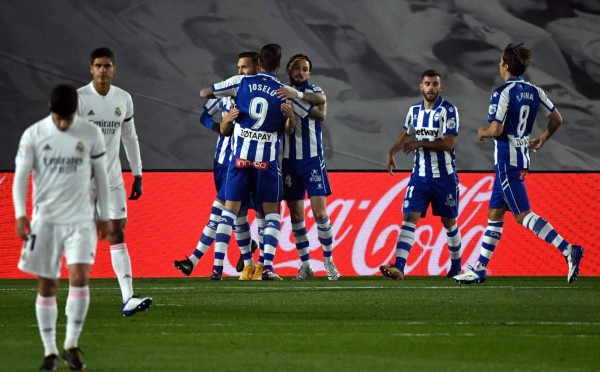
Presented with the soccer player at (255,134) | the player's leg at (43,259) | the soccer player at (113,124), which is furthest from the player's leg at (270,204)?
the player's leg at (43,259)

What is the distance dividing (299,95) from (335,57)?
8.37 meters

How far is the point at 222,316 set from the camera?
9.00m

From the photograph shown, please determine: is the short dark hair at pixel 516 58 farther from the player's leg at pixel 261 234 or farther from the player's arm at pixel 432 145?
the player's leg at pixel 261 234

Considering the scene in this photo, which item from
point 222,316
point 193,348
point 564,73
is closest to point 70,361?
point 193,348

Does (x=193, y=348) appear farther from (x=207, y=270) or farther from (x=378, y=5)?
(x=378, y=5)

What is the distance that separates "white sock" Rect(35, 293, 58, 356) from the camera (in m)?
6.43

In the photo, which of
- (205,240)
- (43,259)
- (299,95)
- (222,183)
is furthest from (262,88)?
(43,259)

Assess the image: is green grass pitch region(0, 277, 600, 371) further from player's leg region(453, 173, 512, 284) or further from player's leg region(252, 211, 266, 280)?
player's leg region(252, 211, 266, 280)

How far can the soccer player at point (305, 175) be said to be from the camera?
12953mm

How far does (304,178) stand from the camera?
1307 cm

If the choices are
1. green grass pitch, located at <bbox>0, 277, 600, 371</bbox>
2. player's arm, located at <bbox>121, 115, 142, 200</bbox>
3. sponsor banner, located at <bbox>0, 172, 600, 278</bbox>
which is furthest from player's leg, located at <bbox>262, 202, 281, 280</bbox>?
player's arm, located at <bbox>121, 115, 142, 200</bbox>

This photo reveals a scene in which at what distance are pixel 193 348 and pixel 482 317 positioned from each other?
248 cm

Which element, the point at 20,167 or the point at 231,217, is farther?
the point at 231,217

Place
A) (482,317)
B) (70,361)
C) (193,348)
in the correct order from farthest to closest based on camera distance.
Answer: (482,317), (193,348), (70,361)
